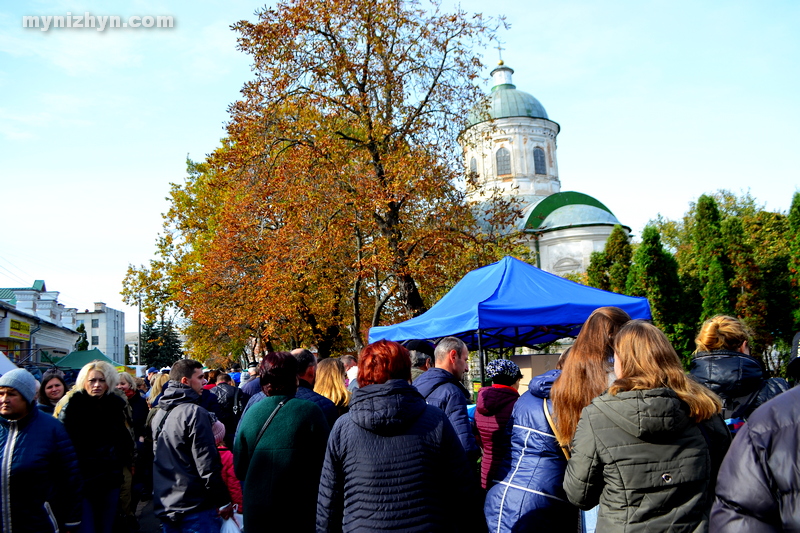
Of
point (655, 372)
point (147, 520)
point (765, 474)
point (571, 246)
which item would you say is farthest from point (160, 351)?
point (765, 474)

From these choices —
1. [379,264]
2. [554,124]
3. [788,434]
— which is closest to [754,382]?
[788,434]

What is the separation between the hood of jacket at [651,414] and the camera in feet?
8.50

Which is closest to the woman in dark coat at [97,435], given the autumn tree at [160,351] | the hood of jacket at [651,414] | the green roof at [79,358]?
the hood of jacket at [651,414]

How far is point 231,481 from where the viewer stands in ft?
15.6

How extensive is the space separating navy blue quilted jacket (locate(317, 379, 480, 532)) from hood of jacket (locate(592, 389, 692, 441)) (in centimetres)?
84

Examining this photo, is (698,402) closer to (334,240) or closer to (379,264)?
(379,264)

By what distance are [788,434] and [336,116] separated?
14485 millimetres

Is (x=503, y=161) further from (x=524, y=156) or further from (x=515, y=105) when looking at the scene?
(x=515, y=105)

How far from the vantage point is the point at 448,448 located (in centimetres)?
310

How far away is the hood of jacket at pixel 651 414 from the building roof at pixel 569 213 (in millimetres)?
41473

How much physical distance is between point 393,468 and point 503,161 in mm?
49518

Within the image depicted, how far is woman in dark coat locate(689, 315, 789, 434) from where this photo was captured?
14.7ft

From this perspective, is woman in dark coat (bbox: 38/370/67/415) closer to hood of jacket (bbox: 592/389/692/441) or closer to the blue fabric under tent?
the blue fabric under tent

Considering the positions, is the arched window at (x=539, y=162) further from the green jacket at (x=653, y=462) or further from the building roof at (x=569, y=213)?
the green jacket at (x=653, y=462)
